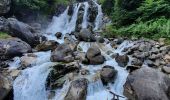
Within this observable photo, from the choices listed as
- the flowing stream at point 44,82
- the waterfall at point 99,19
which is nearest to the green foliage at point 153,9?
the flowing stream at point 44,82

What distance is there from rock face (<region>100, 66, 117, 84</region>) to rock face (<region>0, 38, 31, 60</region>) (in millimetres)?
5714

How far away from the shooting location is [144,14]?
17.0 metres

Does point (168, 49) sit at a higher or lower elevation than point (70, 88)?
higher

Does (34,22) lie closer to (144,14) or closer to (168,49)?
(144,14)

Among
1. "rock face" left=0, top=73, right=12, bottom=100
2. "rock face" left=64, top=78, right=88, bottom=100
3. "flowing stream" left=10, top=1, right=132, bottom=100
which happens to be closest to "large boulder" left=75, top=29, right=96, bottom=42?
"flowing stream" left=10, top=1, right=132, bottom=100

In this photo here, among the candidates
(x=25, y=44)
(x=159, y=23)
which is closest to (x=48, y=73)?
(x=25, y=44)

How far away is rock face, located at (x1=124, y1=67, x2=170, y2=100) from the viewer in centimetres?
997

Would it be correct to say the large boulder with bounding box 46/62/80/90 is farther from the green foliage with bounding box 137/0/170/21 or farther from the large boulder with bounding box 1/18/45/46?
the green foliage with bounding box 137/0/170/21

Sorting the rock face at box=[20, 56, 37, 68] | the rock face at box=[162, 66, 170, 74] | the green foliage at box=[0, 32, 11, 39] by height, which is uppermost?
the rock face at box=[162, 66, 170, 74]

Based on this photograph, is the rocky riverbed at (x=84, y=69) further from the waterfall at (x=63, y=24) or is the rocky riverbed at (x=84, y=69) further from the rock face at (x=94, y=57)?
the waterfall at (x=63, y=24)

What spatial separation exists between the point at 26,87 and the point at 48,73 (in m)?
1.13

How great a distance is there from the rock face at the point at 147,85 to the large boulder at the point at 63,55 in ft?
12.3

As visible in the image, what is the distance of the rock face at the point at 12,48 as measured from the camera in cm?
1522

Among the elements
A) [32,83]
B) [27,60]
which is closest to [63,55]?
[27,60]
